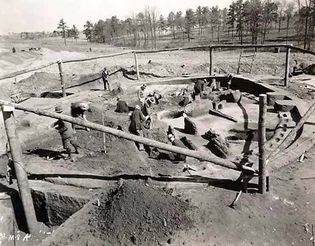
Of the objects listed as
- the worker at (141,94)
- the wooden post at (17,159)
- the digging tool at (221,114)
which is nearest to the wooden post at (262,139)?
the wooden post at (17,159)

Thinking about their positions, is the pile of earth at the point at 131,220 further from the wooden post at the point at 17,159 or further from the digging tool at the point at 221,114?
Result: the digging tool at the point at 221,114

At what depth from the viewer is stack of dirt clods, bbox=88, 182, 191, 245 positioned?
14.2 ft

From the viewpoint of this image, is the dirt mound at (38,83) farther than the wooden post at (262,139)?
Yes

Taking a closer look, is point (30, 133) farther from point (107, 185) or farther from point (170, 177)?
point (170, 177)

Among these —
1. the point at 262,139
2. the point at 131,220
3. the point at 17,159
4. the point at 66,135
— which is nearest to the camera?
the point at 131,220

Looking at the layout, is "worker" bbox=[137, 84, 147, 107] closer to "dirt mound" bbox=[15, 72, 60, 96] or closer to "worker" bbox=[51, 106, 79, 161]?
"worker" bbox=[51, 106, 79, 161]

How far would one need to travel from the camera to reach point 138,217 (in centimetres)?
452

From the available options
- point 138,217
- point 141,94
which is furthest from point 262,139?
point 141,94

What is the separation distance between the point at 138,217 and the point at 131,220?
4.1 inches

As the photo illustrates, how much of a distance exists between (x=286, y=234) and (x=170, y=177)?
213 cm

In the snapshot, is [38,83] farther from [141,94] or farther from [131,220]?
[131,220]

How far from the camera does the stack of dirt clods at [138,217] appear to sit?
4.33 metres

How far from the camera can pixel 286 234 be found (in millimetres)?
4320

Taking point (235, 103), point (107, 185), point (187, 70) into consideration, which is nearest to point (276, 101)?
point (235, 103)
